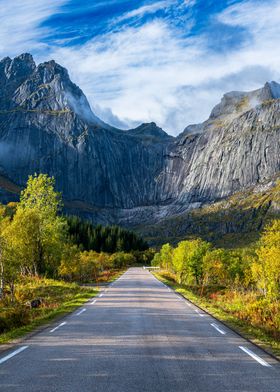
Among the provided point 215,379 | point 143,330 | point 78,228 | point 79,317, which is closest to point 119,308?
point 79,317

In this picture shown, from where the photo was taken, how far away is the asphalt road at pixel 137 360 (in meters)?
8.20

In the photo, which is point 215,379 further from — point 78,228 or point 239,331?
point 78,228

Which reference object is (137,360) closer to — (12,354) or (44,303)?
(12,354)

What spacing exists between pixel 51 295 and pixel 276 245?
2680 centimetres

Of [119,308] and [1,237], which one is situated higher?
[1,237]

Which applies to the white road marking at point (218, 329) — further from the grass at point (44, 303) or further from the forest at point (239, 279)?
the grass at point (44, 303)

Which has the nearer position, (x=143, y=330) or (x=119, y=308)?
(x=143, y=330)

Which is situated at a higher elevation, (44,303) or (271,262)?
(271,262)

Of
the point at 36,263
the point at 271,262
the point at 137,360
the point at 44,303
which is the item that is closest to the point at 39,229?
the point at 36,263

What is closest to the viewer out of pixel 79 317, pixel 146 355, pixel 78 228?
pixel 146 355

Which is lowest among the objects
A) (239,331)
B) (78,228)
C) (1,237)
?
(239,331)

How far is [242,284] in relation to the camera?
79062mm

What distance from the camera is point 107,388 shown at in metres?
7.89

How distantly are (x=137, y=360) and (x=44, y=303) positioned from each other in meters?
19.1
